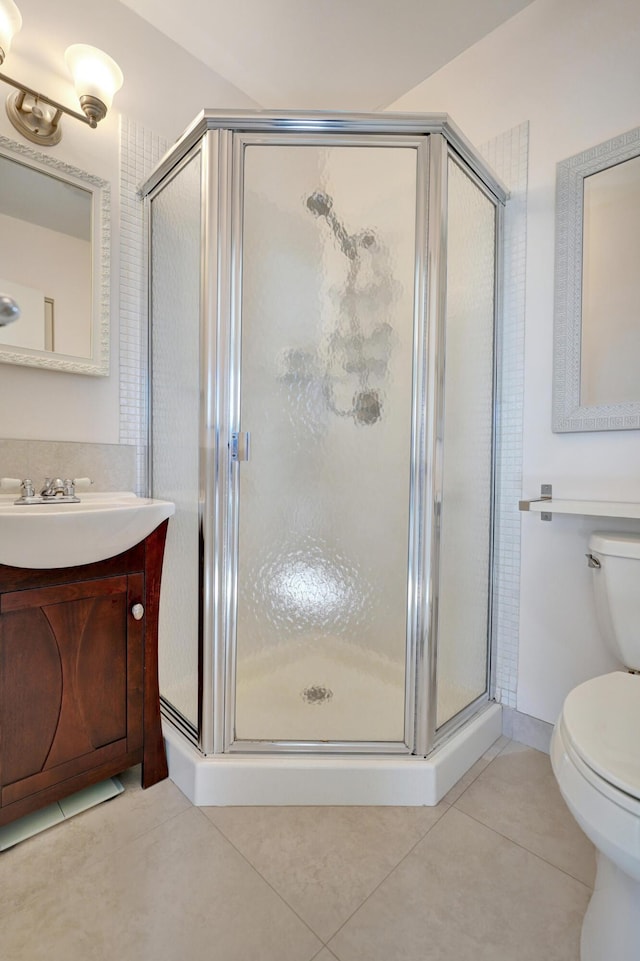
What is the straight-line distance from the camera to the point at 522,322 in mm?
1610

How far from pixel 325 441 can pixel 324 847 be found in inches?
42.8

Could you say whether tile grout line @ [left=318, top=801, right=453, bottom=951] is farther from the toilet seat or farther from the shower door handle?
the shower door handle

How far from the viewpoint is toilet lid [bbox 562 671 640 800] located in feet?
2.33

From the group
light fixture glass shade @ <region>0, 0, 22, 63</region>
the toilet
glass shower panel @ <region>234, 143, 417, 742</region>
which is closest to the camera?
the toilet

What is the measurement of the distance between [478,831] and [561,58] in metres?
2.37

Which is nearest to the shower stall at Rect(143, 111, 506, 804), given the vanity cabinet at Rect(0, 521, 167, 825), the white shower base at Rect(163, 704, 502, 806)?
the white shower base at Rect(163, 704, 502, 806)

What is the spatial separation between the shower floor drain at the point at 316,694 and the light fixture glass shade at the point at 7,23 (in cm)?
199

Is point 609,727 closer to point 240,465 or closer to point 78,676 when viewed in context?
point 240,465

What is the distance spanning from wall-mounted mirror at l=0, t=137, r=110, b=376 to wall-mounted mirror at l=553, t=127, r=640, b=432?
1533 millimetres

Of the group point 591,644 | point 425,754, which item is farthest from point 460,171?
point 425,754

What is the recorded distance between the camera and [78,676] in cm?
123

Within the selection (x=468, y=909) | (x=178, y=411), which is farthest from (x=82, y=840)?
(x=178, y=411)

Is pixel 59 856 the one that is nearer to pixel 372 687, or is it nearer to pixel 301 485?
pixel 372 687

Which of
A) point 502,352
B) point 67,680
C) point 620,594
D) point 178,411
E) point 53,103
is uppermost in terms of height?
point 53,103
